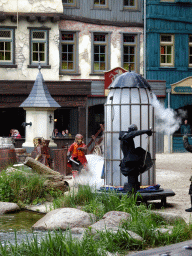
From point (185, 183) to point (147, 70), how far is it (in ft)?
51.2

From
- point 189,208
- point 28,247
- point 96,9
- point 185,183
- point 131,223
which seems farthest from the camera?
point 96,9

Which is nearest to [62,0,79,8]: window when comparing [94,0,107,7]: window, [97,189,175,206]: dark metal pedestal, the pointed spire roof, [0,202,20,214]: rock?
[94,0,107,7]: window

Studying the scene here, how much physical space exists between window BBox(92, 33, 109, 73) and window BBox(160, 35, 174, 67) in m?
3.03

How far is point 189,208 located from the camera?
9383mm

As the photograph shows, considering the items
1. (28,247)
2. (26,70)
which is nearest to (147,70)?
(26,70)

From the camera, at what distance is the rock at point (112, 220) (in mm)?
6837

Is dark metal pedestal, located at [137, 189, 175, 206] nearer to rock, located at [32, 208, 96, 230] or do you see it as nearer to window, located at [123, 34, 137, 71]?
rock, located at [32, 208, 96, 230]

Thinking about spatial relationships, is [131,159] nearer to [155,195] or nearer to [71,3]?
[155,195]

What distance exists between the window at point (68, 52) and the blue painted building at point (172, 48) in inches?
153

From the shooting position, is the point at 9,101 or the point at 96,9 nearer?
the point at 9,101

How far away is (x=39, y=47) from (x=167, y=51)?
696 centimetres

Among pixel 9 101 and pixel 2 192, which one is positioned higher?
pixel 9 101

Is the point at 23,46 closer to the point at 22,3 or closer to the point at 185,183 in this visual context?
the point at 22,3

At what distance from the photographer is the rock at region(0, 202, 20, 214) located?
10078mm
